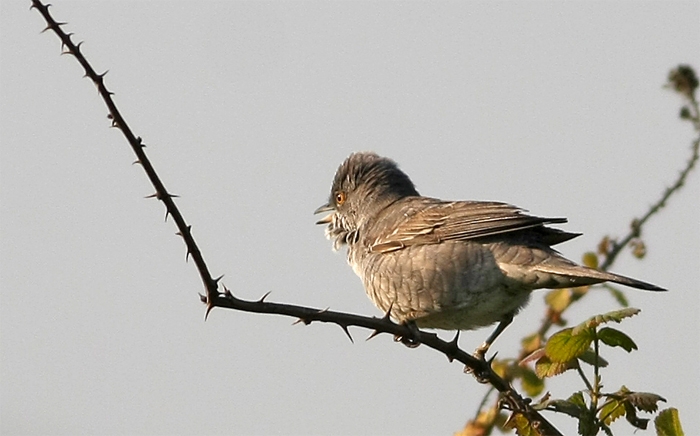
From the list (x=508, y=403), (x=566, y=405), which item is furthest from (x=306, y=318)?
(x=508, y=403)

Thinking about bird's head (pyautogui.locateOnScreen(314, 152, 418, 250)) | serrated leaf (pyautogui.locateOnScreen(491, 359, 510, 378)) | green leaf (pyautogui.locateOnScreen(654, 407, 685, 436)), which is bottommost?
green leaf (pyautogui.locateOnScreen(654, 407, 685, 436))

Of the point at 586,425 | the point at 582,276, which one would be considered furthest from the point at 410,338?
the point at 582,276

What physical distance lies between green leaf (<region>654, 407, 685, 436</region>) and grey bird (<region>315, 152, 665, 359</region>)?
6.34ft

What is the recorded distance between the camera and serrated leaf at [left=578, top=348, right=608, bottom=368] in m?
2.83

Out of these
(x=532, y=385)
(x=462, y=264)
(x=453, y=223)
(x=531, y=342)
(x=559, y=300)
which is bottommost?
(x=532, y=385)

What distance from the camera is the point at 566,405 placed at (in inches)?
108

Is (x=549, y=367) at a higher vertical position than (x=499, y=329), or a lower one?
lower

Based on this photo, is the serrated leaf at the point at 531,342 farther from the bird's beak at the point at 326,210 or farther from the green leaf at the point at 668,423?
the bird's beak at the point at 326,210

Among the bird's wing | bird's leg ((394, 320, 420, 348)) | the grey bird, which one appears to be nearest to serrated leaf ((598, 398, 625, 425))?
bird's leg ((394, 320, 420, 348))

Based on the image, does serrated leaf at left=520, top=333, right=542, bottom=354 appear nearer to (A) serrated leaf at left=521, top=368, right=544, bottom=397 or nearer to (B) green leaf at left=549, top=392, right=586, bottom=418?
(A) serrated leaf at left=521, top=368, right=544, bottom=397

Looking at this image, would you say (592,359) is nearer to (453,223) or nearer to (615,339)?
(615,339)

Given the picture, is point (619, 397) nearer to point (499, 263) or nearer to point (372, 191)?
point (499, 263)

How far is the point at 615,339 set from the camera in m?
2.73

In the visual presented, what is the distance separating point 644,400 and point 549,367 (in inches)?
12.8
